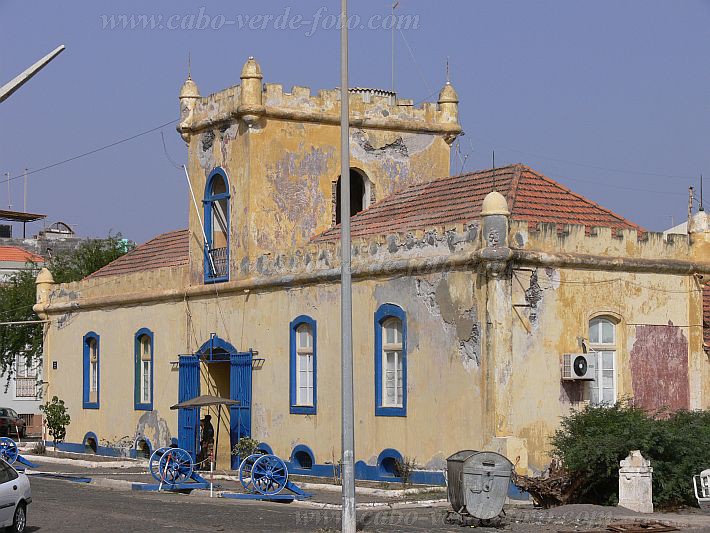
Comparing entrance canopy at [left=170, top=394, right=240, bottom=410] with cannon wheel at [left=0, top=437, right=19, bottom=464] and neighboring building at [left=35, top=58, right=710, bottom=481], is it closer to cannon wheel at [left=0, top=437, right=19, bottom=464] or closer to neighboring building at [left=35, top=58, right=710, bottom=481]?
neighboring building at [left=35, top=58, right=710, bottom=481]

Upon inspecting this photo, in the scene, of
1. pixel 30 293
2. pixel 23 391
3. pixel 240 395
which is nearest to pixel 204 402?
pixel 240 395

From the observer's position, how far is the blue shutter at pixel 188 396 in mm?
31062

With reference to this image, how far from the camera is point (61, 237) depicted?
236 feet

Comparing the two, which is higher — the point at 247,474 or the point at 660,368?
the point at 660,368

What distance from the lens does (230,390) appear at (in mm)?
30297

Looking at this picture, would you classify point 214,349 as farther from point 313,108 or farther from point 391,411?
point 391,411

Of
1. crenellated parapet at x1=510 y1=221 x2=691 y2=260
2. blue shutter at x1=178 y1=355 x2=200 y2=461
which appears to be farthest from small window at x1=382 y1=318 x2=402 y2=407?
blue shutter at x1=178 y1=355 x2=200 y2=461

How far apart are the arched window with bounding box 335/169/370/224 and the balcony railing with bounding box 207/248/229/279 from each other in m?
2.71

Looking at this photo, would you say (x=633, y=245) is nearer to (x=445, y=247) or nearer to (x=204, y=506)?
(x=445, y=247)

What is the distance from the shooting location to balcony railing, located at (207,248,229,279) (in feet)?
101

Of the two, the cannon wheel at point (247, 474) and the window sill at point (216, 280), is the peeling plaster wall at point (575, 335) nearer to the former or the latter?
the cannon wheel at point (247, 474)

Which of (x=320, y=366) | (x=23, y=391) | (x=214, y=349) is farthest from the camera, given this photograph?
(x=23, y=391)

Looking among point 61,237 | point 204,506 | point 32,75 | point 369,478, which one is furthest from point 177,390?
point 61,237

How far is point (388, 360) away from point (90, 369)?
13129 millimetres
